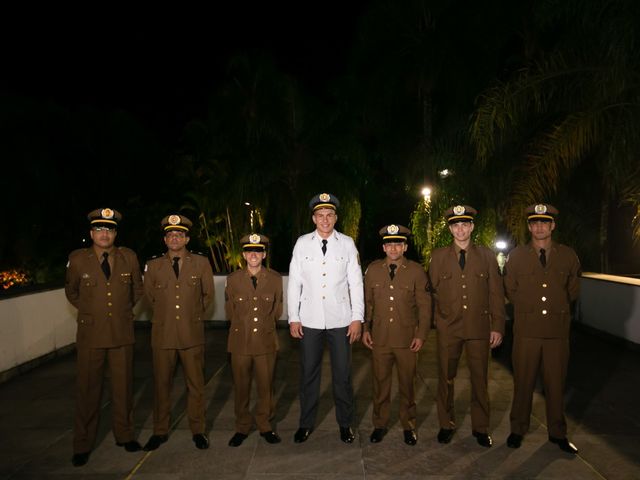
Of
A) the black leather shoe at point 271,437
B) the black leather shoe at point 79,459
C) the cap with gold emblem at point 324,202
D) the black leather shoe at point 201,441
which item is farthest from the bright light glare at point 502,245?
the black leather shoe at point 79,459

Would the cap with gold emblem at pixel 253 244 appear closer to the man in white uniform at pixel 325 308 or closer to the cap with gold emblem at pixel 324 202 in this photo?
the man in white uniform at pixel 325 308

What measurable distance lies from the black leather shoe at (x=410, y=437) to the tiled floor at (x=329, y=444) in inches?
2.3

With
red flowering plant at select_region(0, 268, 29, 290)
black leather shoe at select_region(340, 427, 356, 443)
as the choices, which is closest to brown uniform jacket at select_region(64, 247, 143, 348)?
black leather shoe at select_region(340, 427, 356, 443)

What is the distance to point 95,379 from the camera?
4621mm

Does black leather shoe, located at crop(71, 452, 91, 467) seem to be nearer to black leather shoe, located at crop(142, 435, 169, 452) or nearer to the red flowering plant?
black leather shoe, located at crop(142, 435, 169, 452)

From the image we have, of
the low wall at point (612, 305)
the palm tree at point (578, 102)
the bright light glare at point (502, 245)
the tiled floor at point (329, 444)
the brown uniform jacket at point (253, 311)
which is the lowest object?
the tiled floor at point (329, 444)

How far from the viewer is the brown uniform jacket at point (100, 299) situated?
461 cm

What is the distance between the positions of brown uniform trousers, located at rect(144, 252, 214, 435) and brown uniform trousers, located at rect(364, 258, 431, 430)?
158cm

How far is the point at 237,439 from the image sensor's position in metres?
4.75

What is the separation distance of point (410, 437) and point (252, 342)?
160 cm

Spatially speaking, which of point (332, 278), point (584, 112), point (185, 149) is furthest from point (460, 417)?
point (185, 149)

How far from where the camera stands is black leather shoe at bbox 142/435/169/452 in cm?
464

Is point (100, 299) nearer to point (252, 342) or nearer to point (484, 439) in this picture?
point (252, 342)

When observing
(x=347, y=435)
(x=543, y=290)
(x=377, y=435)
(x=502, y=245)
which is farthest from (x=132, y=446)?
(x=502, y=245)
